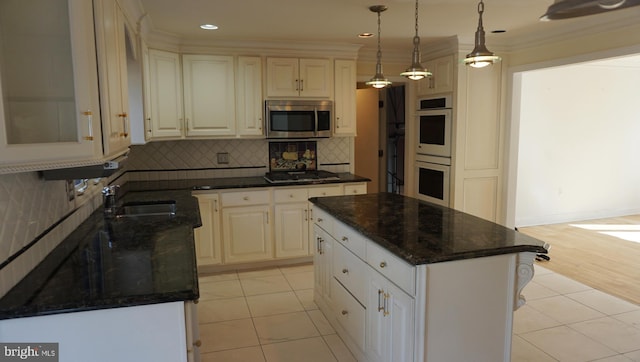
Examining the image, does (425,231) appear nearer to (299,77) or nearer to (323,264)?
(323,264)

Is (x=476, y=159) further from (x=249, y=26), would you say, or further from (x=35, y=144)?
(x=35, y=144)

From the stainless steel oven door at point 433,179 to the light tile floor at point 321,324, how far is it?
1291 mm

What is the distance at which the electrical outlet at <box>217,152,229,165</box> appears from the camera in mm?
4855

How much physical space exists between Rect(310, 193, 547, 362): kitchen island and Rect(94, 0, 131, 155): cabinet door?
133 cm

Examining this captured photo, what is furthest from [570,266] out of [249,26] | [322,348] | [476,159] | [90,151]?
[90,151]

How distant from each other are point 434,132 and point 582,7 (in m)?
3.95

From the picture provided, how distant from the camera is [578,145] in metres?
6.54

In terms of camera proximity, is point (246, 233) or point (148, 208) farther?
point (246, 233)

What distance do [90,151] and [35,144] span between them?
0.77 feet

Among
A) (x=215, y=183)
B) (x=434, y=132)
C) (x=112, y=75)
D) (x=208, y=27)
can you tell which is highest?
(x=208, y=27)

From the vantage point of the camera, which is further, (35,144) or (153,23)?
(153,23)

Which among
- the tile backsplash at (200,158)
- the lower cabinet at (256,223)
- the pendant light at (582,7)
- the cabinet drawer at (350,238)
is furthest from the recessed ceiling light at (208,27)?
the pendant light at (582,7)

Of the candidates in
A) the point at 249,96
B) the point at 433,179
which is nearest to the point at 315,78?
the point at 249,96

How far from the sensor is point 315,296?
3.60m
